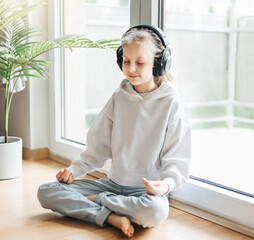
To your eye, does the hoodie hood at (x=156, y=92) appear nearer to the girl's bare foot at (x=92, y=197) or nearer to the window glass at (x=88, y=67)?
the girl's bare foot at (x=92, y=197)

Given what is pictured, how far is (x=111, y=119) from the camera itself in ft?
5.75

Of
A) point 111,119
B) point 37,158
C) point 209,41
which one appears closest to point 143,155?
point 111,119

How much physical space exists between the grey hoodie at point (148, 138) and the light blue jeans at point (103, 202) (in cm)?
5

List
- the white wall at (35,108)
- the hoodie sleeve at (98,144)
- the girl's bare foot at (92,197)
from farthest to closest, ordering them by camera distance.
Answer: the white wall at (35,108), the hoodie sleeve at (98,144), the girl's bare foot at (92,197)

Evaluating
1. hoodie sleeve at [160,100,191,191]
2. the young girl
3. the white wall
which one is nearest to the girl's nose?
the young girl

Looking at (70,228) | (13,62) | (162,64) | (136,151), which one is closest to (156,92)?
(162,64)

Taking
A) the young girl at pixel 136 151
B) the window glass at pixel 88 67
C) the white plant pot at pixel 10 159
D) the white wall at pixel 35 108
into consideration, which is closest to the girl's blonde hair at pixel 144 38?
the young girl at pixel 136 151

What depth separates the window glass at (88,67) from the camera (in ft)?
7.41

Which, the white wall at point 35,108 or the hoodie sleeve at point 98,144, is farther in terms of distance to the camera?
the white wall at point 35,108

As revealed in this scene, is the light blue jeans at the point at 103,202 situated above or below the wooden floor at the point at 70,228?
above

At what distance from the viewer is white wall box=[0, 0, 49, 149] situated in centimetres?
260

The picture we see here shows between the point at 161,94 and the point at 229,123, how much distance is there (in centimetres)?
29

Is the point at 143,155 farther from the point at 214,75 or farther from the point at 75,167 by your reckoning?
the point at 214,75

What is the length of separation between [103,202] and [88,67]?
3.67 feet
